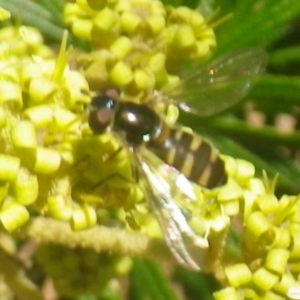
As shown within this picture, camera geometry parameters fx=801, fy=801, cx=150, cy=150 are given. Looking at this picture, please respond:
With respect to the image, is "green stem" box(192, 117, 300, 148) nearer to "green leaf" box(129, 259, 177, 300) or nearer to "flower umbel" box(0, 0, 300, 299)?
"flower umbel" box(0, 0, 300, 299)

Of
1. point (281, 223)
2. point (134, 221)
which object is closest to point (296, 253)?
point (281, 223)

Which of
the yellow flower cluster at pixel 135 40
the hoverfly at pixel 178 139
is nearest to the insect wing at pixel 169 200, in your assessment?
the hoverfly at pixel 178 139

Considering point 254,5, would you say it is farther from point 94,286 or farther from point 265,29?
point 94,286

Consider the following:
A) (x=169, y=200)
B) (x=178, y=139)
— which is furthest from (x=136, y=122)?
(x=169, y=200)

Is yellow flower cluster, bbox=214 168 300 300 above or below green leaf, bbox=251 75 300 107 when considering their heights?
below

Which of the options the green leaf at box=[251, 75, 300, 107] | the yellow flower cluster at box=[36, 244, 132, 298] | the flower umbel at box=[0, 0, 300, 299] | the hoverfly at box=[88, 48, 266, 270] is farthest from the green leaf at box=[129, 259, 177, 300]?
the green leaf at box=[251, 75, 300, 107]

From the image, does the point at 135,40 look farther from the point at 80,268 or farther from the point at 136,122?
the point at 80,268

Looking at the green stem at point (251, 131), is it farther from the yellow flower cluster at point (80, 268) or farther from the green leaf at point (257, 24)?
the yellow flower cluster at point (80, 268)

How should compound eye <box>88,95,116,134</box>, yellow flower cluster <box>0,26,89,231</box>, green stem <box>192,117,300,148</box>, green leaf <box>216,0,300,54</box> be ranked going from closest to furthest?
1. yellow flower cluster <box>0,26,89,231</box>
2. compound eye <box>88,95,116,134</box>
3. green leaf <box>216,0,300,54</box>
4. green stem <box>192,117,300,148</box>
